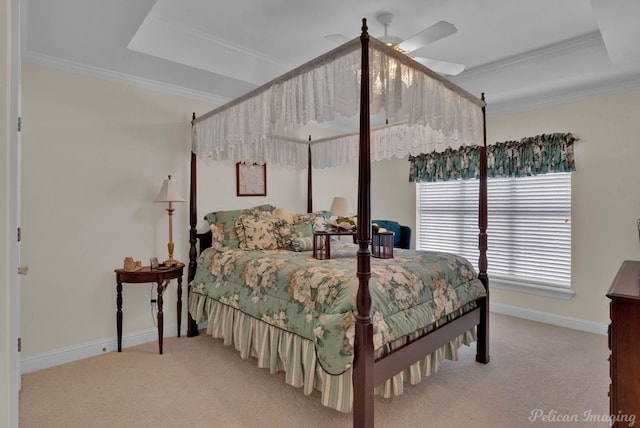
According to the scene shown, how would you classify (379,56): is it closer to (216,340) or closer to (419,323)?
(419,323)

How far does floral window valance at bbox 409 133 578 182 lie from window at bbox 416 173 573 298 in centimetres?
16

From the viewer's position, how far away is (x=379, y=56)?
1834 millimetres

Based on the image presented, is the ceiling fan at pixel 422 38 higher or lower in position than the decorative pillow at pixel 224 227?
higher

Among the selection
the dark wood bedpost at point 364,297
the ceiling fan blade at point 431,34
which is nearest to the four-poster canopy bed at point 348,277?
→ the dark wood bedpost at point 364,297

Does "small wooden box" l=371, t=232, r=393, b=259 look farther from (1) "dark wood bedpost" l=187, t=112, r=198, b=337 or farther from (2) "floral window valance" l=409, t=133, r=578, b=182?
(2) "floral window valance" l=409, t=133, r=578, b=182

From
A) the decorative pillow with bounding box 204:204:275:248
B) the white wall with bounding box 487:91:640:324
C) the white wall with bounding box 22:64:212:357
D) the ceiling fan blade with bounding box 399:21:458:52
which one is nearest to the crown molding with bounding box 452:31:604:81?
the white wall with bounding box 487:91:640:324

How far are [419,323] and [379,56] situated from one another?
5.09 ft

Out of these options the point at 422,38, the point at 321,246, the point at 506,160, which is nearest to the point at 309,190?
the point at 321,246

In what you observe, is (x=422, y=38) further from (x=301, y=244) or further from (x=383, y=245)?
(x=301, y=244)

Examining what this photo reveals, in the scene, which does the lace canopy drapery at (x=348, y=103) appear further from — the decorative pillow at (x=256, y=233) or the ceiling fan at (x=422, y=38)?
the decorative pillow at (x=256, y=233)

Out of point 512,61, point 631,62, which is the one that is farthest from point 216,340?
point 631,62

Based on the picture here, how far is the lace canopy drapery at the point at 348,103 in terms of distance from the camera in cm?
186

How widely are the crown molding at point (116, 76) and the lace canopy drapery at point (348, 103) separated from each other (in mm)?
389

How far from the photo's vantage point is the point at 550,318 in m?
3.69
